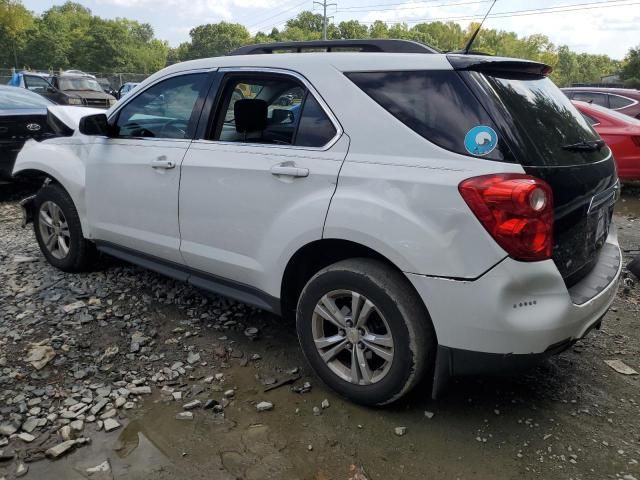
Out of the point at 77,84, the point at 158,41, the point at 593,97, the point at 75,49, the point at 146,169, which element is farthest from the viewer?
the point at 158,41

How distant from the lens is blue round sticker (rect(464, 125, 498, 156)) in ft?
7.69

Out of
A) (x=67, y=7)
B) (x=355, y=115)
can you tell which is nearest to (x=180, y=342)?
(x=355, y=115)

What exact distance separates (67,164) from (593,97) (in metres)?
8.80

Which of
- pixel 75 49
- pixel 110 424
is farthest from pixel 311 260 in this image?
pixel 75 49

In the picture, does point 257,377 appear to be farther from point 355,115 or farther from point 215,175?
point 355,115

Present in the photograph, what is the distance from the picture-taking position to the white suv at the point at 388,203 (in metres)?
2.32

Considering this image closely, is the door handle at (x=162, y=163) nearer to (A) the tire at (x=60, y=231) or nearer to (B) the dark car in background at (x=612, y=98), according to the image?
(A) the tire at (x=60, y=231)

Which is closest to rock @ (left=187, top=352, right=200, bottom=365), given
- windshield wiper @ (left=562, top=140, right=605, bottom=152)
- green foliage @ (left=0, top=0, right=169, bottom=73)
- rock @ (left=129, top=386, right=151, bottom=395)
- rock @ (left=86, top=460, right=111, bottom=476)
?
rock @ (left=129, top=386, right=151, bottom=395)

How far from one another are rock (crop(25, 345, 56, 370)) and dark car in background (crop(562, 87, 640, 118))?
8.79m

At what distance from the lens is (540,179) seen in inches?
91.1

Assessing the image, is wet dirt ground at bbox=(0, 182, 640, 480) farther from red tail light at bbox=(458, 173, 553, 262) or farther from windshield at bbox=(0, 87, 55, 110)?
windshield at bbox=(0, 87, 55, 110)

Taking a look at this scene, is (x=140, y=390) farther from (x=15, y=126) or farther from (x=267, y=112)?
(x=15, y=126)

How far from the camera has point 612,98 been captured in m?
9.45

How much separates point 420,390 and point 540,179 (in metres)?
1.34
